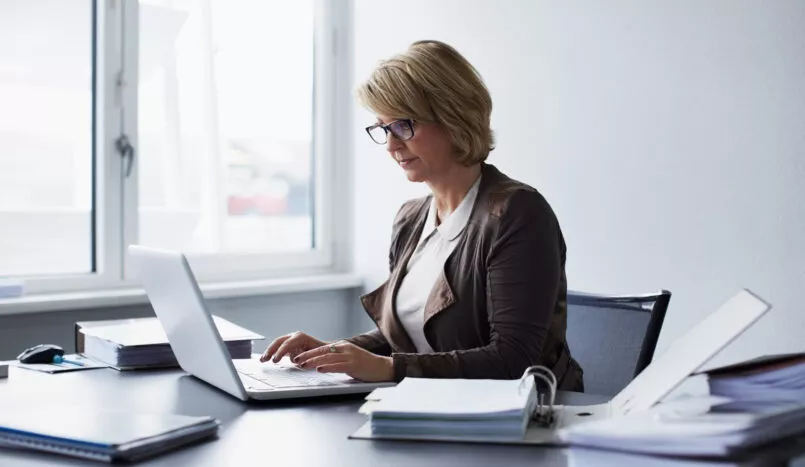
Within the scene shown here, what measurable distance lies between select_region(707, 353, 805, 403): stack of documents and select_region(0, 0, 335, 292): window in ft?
7.03

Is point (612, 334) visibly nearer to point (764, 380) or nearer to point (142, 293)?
point (764, 380)

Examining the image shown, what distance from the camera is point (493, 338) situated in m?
1.67

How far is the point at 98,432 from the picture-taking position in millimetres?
1123

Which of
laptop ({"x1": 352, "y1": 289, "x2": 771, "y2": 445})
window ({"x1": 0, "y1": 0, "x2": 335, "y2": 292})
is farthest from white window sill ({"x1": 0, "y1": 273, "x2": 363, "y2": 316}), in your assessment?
laptop ({"x1": 352, "y1": 289, "x2": 771, "y2": 445})

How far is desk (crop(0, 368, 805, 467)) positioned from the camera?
1077 millimetres

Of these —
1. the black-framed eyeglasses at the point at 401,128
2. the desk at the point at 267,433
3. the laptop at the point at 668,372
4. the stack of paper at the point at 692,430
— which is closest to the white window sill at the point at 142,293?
the desk at the point at 267,433

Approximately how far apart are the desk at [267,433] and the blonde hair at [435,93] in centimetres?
67

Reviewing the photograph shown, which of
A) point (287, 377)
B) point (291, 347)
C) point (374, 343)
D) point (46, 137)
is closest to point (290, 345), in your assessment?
point (291, 347)

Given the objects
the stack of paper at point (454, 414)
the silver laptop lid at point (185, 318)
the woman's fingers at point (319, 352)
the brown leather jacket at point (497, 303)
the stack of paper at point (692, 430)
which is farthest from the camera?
the brown leather jacket at point (497, 303)

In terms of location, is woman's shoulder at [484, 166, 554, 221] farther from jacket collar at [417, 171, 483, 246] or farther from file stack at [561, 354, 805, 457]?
file stack at [561, 354, 805, 457]

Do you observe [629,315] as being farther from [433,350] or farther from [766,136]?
[766,136]

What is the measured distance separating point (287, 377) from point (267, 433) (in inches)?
11.7

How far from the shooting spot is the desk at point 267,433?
1.08 meters

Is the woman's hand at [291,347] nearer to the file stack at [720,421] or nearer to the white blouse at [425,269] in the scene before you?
the white blouse at [425,269]
